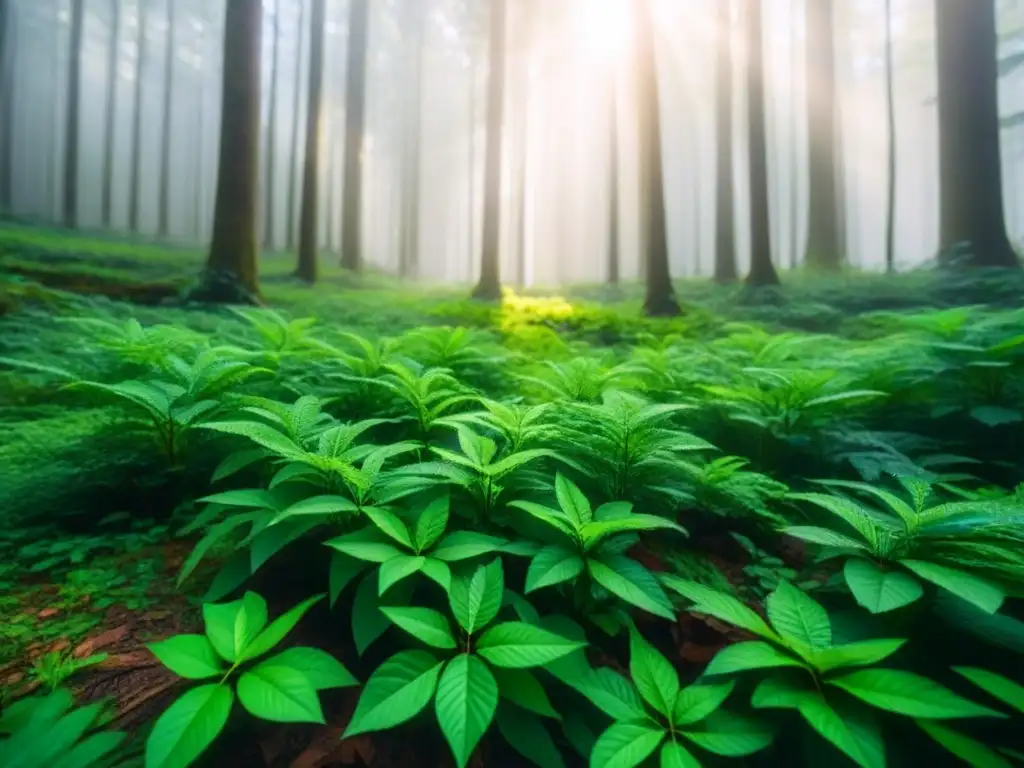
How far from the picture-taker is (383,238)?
157ft

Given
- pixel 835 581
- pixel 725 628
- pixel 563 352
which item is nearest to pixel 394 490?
pixel 725 628

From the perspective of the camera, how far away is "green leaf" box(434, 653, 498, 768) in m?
1.20

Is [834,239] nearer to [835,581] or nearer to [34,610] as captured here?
[835,581]

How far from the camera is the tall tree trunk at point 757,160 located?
11.5 metres

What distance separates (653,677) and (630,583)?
28 centimetres

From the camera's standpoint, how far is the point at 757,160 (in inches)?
467

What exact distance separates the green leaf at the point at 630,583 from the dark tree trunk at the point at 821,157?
15.9 metres

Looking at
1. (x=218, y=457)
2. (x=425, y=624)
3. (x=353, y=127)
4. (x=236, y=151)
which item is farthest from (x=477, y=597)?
(x=353, y=127)

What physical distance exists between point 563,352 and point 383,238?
45.5m

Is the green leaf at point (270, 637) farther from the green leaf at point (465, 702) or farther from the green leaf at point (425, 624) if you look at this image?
the green leaf at point (465, 702)

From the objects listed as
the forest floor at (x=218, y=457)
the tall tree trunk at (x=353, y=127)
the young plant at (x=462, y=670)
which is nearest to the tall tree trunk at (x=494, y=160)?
the forest floor at (x=218, y=457)

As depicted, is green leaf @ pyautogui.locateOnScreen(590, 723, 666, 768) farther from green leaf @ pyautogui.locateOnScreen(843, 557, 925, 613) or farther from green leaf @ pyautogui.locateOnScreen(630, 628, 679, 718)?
green leaf @ pyautogui.locateOnScreen(843, 557, 925, 613)

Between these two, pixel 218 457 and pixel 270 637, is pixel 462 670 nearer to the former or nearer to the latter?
pixel 270 637

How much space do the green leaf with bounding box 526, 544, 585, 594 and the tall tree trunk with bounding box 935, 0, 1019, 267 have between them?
37.4 feet
